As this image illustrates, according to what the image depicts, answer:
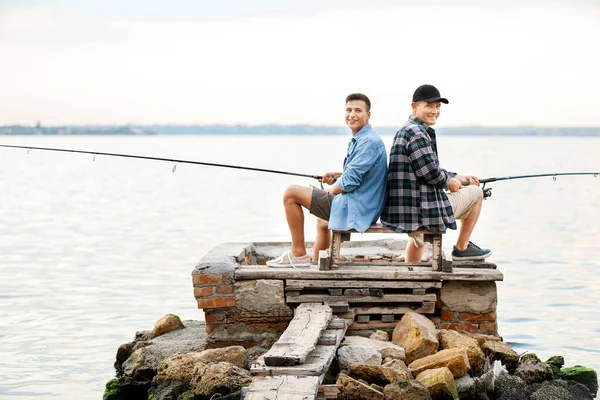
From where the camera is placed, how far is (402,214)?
8.03 meters

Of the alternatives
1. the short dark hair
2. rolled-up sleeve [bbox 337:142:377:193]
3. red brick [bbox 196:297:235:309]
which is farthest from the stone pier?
the short dark hair

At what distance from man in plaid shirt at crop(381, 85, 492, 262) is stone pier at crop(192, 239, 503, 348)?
45 centimetres

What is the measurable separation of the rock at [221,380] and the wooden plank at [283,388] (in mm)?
856

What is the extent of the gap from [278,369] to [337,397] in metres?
0.56

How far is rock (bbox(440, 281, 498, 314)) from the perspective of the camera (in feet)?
26.9

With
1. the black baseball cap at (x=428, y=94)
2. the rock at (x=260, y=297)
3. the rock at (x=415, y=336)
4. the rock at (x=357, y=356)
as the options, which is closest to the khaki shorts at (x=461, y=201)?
the rock at (x=415, y=336)

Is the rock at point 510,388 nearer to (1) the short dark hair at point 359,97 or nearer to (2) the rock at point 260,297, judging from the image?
(2) the rock at point 260,297

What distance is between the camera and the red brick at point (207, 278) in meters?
7.95

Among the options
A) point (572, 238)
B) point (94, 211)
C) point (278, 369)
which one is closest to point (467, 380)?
point (278, 369)

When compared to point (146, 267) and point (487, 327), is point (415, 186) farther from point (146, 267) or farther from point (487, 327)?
point (146, 267)

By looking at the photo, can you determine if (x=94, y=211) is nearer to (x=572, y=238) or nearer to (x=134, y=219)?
(x=134, y=219)

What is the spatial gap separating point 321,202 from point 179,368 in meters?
1.90

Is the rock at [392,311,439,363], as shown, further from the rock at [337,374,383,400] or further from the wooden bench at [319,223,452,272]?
the rock at [337,374,383,400]

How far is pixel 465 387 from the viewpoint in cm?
704
